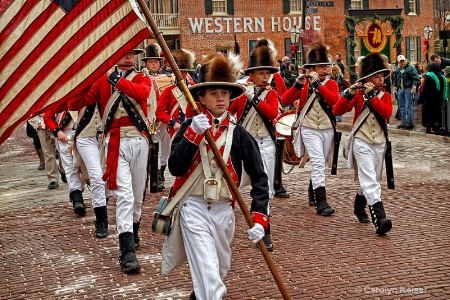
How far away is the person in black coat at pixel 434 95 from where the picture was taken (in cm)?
1998

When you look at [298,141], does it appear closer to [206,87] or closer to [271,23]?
[206,87]

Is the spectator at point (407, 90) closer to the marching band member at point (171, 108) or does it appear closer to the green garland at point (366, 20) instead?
the marching band member at point (171, 108)

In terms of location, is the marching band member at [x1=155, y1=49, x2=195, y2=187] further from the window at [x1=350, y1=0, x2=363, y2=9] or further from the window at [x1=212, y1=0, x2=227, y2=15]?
the window at [x1=350, y1=0, x2=363, y2=9]

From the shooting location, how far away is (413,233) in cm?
955

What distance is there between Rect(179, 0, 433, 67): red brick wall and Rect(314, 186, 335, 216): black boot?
1335 inches

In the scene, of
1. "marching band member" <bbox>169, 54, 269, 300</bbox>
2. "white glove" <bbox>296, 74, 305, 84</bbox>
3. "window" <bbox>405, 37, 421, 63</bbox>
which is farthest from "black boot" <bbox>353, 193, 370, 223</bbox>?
"window" <bbox>405, 37, 421, 63</bbox>

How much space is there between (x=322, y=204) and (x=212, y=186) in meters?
4.91

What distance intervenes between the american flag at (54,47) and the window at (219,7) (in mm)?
40036

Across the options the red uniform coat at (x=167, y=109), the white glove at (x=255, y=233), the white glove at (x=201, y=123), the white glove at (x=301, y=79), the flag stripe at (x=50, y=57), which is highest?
the flag stripe at (x=50, y=57)

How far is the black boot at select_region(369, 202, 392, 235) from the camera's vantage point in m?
9.35

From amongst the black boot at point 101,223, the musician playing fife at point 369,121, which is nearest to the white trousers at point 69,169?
the black boot at point 101,223

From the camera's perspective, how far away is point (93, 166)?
10.0 metres

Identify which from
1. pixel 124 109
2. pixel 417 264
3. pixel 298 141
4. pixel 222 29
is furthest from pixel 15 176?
pixel 222 29

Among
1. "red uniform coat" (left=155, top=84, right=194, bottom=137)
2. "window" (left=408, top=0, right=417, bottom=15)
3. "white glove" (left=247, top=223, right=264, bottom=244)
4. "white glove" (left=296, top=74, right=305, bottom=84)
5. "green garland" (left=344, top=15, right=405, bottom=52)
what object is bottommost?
"white glove" (left=247, top=223, right=264, bottom=244)
